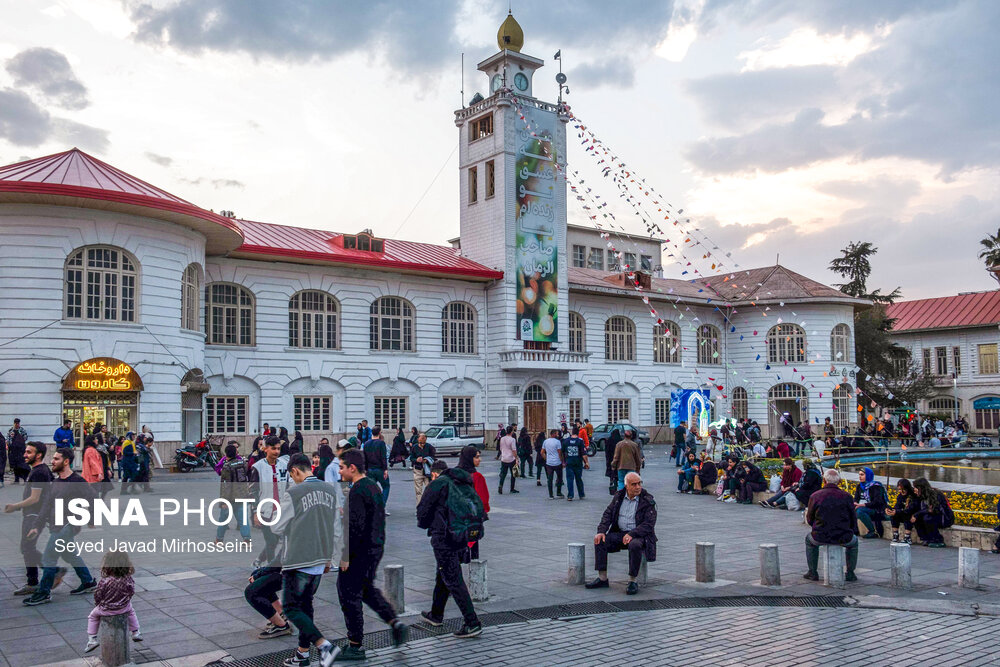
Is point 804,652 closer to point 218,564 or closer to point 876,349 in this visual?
point 218,564

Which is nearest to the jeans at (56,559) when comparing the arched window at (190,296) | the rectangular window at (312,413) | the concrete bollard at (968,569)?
the concrete bollard at (968,569)

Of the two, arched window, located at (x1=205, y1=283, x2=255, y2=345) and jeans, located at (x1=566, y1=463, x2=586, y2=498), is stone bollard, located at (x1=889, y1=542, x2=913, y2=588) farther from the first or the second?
arched window, located at (x1=205, y1=283, x2=255, y2=345)

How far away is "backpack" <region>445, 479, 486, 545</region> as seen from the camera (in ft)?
28.5

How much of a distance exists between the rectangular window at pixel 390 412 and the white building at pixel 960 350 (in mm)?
37667

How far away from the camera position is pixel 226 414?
32312 mm

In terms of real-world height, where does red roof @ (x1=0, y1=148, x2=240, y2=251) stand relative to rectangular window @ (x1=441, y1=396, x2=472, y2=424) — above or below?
above

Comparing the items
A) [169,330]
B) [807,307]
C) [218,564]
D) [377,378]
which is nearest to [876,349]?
[807,307]

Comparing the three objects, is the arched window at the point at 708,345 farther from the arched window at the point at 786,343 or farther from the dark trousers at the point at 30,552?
the dark trousers at the point at 30,552

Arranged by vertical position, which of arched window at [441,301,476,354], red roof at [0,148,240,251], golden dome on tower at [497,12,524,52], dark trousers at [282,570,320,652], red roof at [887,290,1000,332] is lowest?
dark trousers at [282,570,320,652]

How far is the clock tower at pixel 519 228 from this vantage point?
38.8 m

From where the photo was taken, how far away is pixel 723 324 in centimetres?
5078

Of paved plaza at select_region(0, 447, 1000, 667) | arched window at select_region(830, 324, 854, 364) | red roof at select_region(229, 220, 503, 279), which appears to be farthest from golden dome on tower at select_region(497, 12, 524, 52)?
paved plaza at select_region(0, 447, 1000, 667)

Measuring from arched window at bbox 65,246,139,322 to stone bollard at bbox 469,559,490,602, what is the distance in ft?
66.2

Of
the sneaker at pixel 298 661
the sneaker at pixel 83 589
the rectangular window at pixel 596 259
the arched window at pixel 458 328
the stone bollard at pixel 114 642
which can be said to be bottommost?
the sneaker at pixel 298 661
